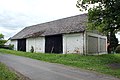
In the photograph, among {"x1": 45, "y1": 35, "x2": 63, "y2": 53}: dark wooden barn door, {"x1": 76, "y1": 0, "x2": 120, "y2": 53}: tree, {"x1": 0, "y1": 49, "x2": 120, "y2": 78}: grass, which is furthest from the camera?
{"x1": 45, "y1": 35, "x2": 63, "y2": 53}: dark wooden barn door

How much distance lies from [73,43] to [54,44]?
4.69m

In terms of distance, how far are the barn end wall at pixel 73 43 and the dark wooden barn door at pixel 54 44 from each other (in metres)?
1.20

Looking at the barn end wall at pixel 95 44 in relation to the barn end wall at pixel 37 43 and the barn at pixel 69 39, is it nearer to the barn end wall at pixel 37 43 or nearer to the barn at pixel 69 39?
the barn at pixel 69 39

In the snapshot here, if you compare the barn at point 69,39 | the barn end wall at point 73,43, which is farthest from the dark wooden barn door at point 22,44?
the barn end wall at point 73,43

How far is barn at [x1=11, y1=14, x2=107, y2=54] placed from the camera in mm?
31172

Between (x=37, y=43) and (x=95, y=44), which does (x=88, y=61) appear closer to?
(x=95, y=44)

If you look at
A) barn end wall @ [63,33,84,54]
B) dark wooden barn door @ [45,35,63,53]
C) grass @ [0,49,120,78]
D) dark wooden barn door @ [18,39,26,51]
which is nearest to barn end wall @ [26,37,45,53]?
dark wooden barn door @ [45,35,63,53]

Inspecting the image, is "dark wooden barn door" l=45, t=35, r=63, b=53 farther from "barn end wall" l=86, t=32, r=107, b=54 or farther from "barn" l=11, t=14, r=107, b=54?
"barn end wall" l=86, t=32, r=107, b=54

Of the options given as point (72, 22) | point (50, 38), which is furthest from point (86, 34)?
point (50, 38)

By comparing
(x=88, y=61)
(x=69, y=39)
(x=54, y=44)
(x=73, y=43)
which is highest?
(x=69, y=39)

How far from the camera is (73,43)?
32.0m

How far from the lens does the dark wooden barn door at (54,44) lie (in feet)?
113

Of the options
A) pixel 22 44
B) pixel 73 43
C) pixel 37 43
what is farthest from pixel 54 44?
pixel 22 44

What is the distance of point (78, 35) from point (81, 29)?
100 centimetres
